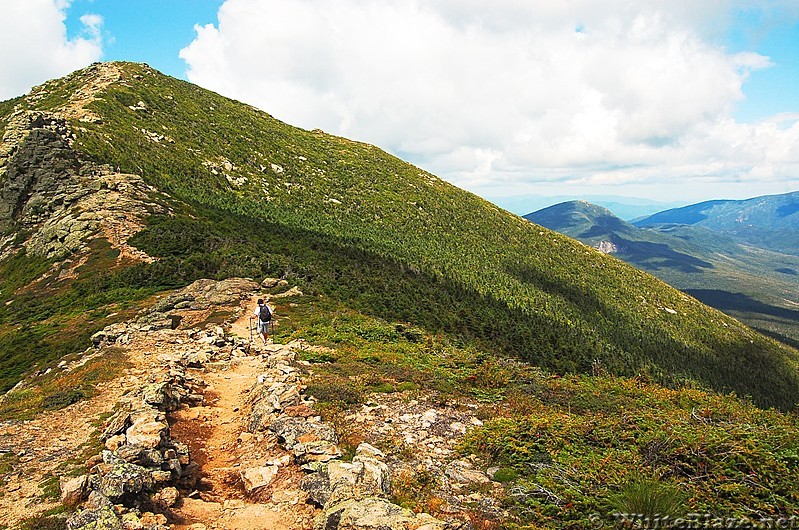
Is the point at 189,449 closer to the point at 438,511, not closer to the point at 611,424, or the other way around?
the point at 438,511

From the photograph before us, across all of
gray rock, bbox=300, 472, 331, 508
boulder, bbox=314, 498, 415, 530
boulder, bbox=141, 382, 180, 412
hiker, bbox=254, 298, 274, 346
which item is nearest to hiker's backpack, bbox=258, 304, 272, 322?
hiker, bbox=254, 298, 274, 346

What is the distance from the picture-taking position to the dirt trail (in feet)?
27.5

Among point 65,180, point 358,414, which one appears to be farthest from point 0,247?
point 358,414

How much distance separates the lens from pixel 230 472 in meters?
10.4

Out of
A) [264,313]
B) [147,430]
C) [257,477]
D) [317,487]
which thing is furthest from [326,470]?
[264,313]

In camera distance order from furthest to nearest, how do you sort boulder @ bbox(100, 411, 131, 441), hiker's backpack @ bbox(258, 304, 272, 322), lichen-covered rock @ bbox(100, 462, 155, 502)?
hiker's backpack @ bbox(258, 304, 272, 322)
boulder @ bbox(100, 411, 131, 441)
lichen-covered rock @ bbox(100, 462, 155, 502)

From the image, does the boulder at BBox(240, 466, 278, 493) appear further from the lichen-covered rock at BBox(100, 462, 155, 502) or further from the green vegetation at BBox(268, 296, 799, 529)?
the green vegetation at BBox(268, 296, 799, 529)

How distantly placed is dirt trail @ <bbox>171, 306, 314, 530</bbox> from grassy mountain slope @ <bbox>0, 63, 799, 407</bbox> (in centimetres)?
1919

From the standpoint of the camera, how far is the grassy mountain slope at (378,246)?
4447 cm

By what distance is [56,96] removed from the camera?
83062 mm

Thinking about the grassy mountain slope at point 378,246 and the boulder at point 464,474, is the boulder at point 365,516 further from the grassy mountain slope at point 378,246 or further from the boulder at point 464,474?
the grassy mountain slope at point 378,246

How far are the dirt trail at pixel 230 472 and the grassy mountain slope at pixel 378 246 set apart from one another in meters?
19.2

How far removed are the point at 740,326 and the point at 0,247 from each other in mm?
165450

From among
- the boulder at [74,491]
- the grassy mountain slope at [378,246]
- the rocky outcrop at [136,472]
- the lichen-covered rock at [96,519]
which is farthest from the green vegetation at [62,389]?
the grassy mountain slope at [378,246]
